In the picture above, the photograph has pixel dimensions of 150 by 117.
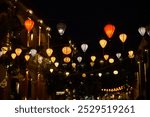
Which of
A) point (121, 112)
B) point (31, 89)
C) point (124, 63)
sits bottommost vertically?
point (121, 112)

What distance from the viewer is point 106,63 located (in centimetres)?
3259

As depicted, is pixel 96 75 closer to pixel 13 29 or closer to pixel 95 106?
pixel 13 29

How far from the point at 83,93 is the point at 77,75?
210 centimetres

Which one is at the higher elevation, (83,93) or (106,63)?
(106,63)

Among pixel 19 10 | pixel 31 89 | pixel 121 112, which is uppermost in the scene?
pixel 19 10

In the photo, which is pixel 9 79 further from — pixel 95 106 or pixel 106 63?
pixel 95 106

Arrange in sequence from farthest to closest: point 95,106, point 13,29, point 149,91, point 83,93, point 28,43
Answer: point 83,93 < point 28,43 < point 149,91 < point 13,29 < point 95,106

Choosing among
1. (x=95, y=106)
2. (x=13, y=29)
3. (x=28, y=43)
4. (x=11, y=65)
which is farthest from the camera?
(x=28, y=43)

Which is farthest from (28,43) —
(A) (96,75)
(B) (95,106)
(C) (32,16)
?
(B) (95,106)

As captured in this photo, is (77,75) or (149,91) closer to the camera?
(149,91)

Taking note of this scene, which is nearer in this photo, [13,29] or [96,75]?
[13,29]

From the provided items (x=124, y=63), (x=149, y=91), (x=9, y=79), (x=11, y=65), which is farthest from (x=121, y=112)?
(x=124, y=63)

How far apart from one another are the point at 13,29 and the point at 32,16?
4.77m

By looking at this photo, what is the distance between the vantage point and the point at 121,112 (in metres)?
6.09
